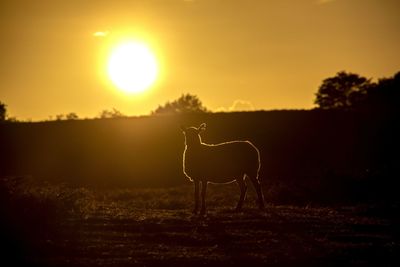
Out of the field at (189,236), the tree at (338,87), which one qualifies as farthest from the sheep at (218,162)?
the tree at (338,87)

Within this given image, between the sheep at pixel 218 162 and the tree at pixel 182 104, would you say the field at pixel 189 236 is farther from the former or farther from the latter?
the tree at pixel 182 104

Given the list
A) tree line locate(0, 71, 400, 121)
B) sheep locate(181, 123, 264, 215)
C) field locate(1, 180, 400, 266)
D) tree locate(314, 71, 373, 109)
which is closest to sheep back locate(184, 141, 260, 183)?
sheep locate(181, 123, 264, 215)

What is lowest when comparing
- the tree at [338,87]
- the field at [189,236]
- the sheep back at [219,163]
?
the field at [189,236]

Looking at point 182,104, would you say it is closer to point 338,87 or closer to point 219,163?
point 338,87

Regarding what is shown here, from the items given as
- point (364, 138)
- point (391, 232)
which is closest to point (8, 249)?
point (391, 232)

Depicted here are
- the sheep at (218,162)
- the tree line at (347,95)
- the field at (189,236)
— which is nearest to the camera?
the field at (189,236)

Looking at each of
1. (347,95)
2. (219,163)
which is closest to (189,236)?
(219,163)

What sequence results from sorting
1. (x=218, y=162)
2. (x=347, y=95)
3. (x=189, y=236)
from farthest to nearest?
(x=347, y=95) → (x=218, y=162) → (x=189, y=236)

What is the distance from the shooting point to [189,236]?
16.4 metres

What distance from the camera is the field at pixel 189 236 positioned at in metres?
14.1

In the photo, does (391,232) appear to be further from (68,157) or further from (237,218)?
(68,157)

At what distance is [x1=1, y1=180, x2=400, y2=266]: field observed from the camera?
1414 centimetres

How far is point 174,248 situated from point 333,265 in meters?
3.80

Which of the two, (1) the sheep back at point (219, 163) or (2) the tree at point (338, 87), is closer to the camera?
(1) the sheep back at point (219, 163)
